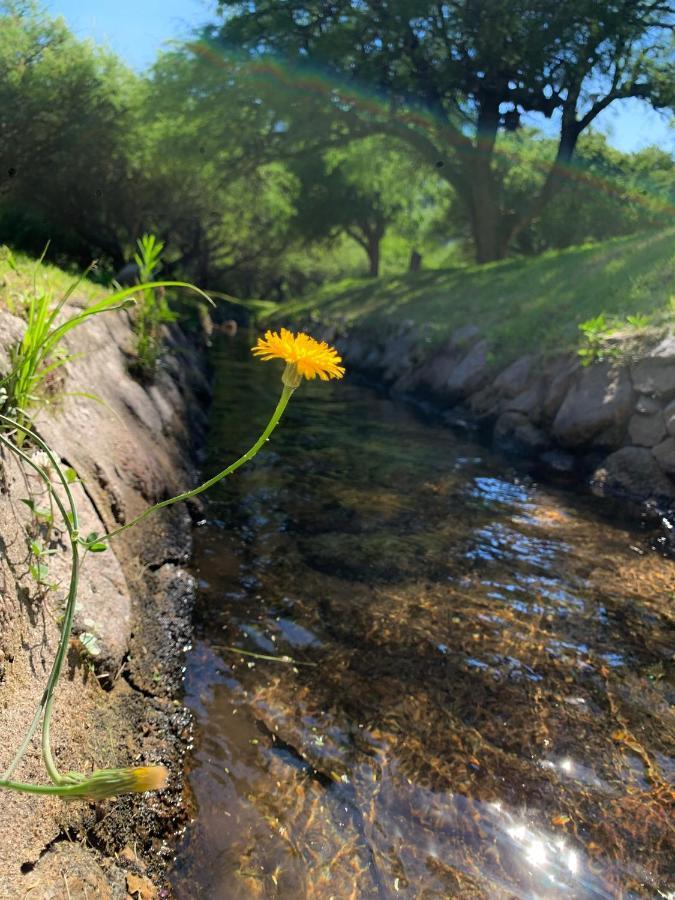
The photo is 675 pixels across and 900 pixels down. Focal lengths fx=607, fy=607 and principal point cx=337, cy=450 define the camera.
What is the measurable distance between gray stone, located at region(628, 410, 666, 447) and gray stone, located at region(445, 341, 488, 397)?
3526 millimetres

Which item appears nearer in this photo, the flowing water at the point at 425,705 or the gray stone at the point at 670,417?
the flowing water at the point at 425,705

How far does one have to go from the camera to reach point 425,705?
2.87 m

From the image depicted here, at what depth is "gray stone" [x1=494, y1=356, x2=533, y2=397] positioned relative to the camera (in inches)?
345

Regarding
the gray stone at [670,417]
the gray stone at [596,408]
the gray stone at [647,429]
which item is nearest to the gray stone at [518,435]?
the gray stone at [596,408]

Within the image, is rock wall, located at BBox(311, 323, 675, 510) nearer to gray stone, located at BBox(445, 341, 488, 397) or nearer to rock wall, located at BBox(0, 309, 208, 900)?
gray stone, located at BBox(445, 341, 488, 397)

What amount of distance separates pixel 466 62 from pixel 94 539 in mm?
18864

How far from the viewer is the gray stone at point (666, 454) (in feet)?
19.4

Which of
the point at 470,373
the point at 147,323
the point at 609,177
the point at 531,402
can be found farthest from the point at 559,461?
the point at 609,177

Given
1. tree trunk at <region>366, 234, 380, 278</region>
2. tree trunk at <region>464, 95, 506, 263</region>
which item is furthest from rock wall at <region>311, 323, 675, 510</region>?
tree trunk at <region>366, 234, 380, 278</region>

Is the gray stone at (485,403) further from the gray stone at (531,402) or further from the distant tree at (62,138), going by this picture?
the distant tree at (62,138)

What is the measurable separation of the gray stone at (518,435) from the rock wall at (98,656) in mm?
5026

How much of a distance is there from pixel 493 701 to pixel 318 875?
4.06ft

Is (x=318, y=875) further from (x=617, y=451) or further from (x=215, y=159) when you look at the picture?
(x=215, y=159)

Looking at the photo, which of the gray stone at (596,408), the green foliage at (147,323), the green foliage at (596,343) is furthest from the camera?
the green foliage at (596,343)
